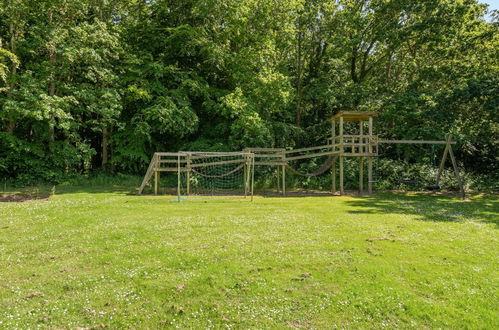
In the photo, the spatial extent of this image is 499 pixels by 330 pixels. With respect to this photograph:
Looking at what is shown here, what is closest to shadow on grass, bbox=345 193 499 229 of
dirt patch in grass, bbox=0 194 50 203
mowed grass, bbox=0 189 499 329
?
mowed grass, bbox=0 189 499 329

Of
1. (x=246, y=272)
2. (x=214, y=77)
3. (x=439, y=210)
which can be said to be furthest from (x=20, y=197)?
(x=439, y=210)

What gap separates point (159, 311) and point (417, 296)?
3393 millimetres

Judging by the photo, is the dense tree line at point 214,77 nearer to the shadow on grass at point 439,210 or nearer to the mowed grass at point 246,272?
the shadow on grass at point 439,210

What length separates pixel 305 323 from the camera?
377 cm

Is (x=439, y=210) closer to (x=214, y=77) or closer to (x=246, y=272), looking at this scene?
(x=246, y=272)

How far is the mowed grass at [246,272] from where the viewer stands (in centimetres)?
390

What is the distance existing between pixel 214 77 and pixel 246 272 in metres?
17.7

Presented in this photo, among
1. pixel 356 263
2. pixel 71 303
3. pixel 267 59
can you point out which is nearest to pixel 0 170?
pixel 267 59

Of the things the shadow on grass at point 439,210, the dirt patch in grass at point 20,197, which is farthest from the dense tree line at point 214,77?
the shadow on grass at point 439,210

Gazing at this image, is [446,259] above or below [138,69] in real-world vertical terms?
below

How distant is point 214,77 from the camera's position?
21000 mm

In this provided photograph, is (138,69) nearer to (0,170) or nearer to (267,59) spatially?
(267,59)

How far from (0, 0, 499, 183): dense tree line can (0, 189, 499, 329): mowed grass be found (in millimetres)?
9744

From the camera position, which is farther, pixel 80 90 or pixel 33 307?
pixel 80 90
